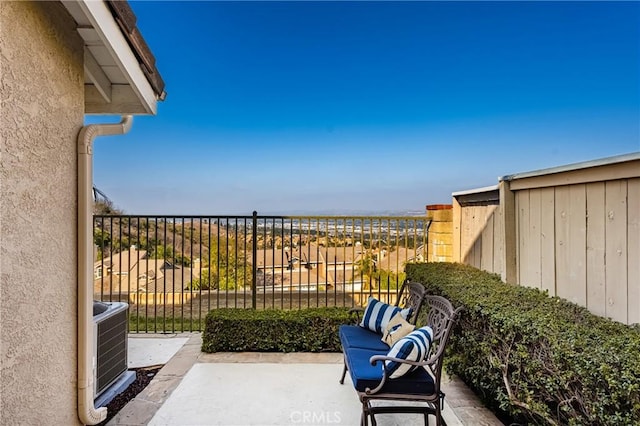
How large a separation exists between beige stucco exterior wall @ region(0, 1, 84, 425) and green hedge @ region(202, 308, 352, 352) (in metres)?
1.99

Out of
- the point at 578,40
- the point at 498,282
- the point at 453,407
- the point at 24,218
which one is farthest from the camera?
the point at 578,40

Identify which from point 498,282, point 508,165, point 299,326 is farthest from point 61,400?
point 508,165

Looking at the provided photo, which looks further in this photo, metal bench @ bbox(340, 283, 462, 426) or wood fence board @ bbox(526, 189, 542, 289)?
wood fence board @ bbox(526, 189, 542, 289)

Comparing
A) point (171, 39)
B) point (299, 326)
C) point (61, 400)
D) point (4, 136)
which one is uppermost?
point (171, 39)

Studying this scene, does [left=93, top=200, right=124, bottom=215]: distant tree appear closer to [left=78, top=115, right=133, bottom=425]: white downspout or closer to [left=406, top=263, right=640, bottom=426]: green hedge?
[left=78, top=115, right=133, bottom=425]: white downspout

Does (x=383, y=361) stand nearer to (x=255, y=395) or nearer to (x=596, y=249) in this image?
(x=255, y=395)

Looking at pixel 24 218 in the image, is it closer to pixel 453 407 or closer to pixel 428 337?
pixel 428 337

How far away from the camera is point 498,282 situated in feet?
9.57

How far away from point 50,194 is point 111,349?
183 centimetres

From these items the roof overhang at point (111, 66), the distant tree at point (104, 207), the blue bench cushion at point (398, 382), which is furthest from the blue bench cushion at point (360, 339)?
the distant tree at point (104, 207)

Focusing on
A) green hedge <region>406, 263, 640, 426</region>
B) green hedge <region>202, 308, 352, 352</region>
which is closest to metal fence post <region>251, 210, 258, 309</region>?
green hedge <region>202, 308, 352, 352</region>

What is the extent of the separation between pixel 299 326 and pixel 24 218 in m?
2.82

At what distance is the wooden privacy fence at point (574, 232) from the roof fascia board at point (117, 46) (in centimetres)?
255

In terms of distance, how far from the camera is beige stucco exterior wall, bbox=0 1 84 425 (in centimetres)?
124
